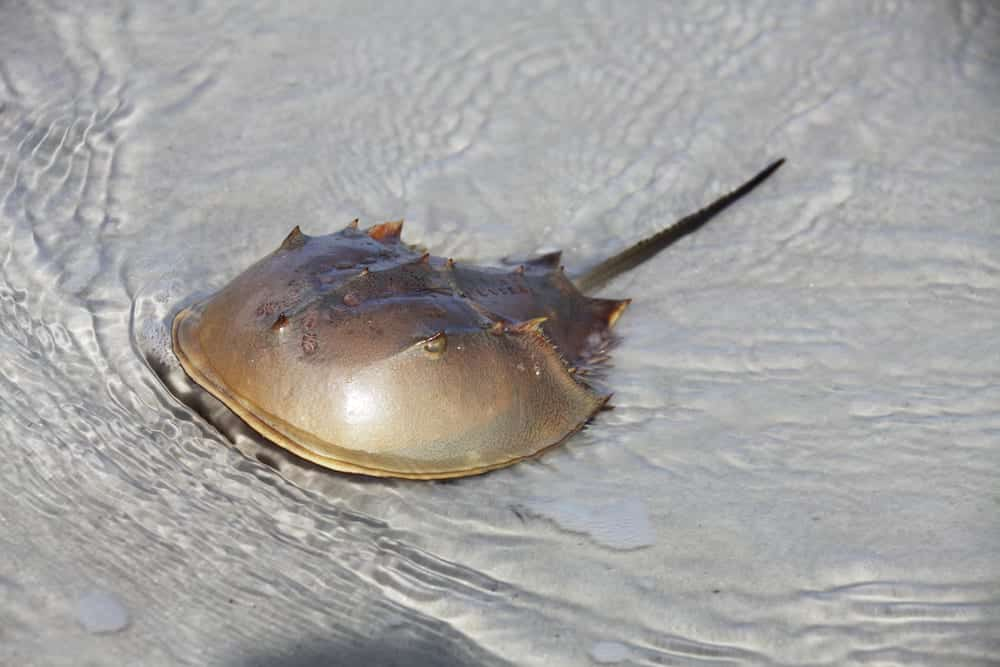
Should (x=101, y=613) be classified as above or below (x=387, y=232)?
below

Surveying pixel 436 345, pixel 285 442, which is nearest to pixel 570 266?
pixel 436 345

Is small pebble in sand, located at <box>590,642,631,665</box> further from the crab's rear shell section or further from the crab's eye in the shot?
the crab's eye

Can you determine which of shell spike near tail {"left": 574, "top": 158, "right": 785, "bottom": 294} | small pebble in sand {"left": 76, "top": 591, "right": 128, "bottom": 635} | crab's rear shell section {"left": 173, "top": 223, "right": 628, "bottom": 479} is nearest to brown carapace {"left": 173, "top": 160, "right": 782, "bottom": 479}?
crab's rear shell section {"left": 173, "top": 223, "right": 628, "bottom": 479}

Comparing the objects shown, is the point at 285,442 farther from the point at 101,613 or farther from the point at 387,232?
the point at 387,232

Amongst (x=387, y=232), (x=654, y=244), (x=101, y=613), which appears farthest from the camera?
(x=654, y=244)

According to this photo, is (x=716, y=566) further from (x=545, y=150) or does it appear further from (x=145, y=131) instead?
(x=145, y=131)

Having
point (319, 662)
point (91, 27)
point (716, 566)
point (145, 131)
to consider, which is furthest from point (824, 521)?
point (91, 27)

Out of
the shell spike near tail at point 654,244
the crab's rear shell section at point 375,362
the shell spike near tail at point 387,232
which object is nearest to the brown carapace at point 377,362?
the crab's rear shell section at point 375,362

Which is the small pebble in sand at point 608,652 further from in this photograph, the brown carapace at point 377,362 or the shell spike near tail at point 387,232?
the shell spike near tail at point 387,232
